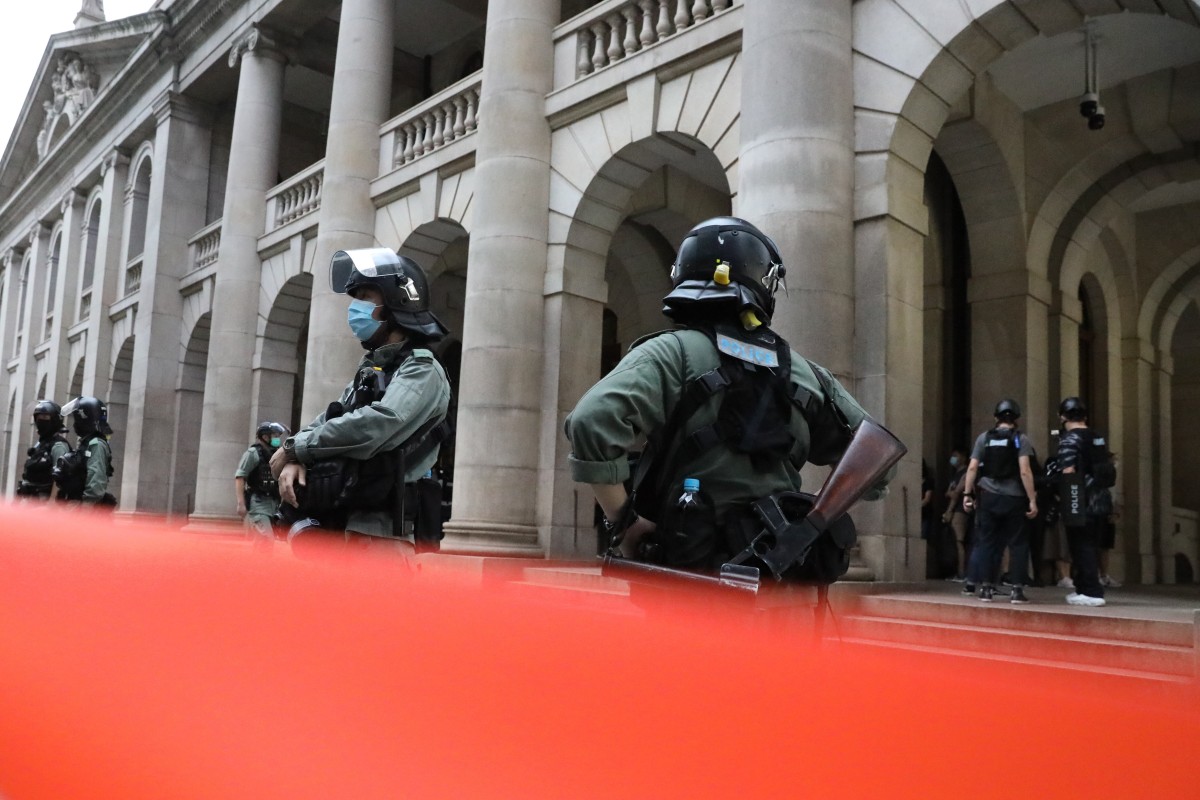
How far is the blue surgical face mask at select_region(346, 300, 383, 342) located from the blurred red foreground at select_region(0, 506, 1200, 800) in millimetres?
2661

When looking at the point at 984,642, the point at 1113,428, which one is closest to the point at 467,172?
the point at 984,642

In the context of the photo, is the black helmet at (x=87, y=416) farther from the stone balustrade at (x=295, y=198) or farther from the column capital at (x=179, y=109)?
the column capital at (x=179, y=109)

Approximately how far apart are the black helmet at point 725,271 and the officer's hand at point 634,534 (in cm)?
63

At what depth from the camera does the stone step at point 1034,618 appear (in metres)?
5.68

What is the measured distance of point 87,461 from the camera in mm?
9516

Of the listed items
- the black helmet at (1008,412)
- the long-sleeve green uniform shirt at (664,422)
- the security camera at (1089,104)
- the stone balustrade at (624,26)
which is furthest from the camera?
the security camera at (1089,104)

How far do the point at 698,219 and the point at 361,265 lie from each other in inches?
397

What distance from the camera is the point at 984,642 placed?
A: 568 cm

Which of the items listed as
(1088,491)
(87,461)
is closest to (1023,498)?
(1088,491)

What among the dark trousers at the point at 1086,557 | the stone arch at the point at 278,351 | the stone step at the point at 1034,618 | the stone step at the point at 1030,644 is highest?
the stone arch at the point at 278,351

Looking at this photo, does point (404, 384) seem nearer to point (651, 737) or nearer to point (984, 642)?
point (651, 737)

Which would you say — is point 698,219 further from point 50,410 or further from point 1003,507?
point 50,410

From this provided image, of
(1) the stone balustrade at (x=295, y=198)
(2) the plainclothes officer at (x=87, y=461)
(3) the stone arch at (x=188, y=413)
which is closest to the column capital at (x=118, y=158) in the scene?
(3) the stone arch at (x=188, y=413)

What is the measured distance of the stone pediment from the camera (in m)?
24.4
